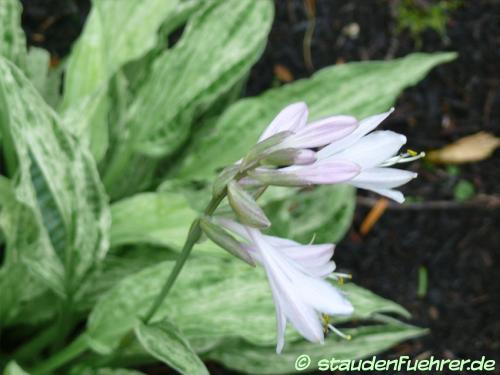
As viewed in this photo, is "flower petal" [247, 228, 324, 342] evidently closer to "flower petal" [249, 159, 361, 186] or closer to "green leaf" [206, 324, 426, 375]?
"flower petal" [249, 159, 361, 186]

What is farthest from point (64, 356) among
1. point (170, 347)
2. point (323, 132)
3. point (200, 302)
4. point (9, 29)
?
point (323, 132)

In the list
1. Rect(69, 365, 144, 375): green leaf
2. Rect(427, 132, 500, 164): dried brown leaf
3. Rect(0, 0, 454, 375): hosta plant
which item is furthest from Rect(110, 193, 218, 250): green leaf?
Rect(427, 132, 500, 164): dried brown leaf

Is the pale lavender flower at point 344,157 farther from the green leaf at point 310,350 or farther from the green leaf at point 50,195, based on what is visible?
the green leaf at point 310,350


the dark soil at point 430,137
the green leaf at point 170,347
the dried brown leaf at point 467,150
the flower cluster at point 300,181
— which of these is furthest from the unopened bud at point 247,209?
the dried brown leaf at point 467,150

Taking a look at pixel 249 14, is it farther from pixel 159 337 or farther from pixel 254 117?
pixel 159 337

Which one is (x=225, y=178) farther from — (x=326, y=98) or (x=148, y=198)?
(x=326, y=98)

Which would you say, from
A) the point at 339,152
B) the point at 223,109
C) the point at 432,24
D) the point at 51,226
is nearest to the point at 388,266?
the point at 223,109

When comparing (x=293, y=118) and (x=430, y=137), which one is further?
(x=430, y=137)
